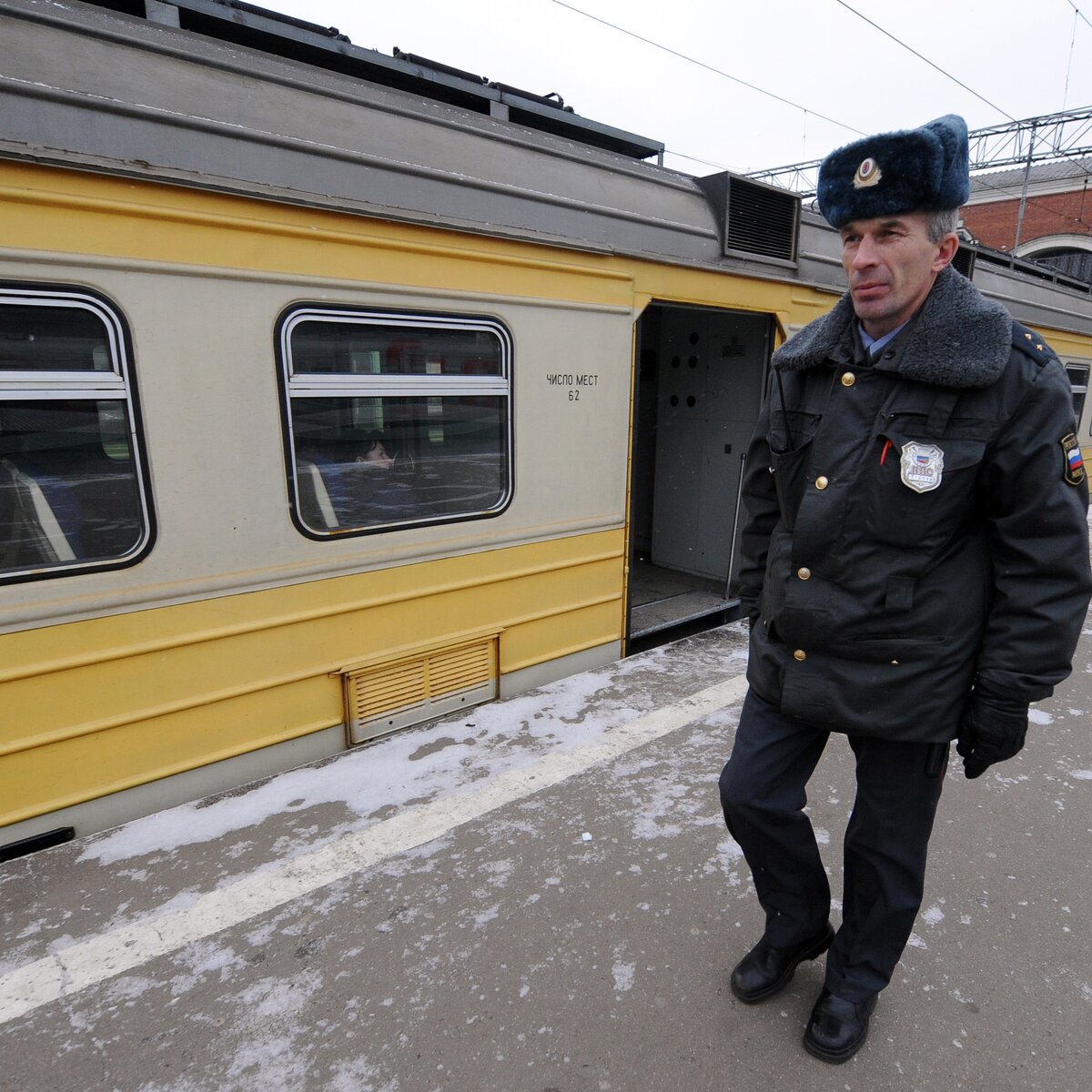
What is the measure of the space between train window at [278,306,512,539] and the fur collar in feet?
6.71

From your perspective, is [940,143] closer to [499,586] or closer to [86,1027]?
[499,586]

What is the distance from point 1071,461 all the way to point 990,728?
0.61 m

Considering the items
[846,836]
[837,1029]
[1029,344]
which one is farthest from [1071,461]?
[837,1029]

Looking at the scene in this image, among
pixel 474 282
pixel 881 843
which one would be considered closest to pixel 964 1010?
pixel 881 843

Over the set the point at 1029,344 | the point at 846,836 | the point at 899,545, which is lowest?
the point at 846,836

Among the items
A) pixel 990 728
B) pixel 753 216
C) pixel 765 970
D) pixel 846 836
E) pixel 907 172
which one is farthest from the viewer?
pixel 753 216

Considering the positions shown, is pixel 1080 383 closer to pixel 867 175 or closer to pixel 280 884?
pixel 867 175

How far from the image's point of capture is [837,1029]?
5.87ft

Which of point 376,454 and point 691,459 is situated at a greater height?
point 376,454

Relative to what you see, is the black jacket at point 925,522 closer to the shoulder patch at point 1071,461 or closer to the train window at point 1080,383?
the shoulder patch at point 1071,461

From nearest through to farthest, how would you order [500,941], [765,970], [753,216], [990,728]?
[990,728] → [765,970] → [500,941] → [753,216]

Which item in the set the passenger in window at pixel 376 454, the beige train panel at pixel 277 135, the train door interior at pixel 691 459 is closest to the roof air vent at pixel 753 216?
the train door interior at pixel 691 459

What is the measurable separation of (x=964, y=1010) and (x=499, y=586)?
243 cm

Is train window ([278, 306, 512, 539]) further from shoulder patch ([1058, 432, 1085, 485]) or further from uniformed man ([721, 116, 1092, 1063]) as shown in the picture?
shoulder patch ([1058, 432, 1085, 485])
